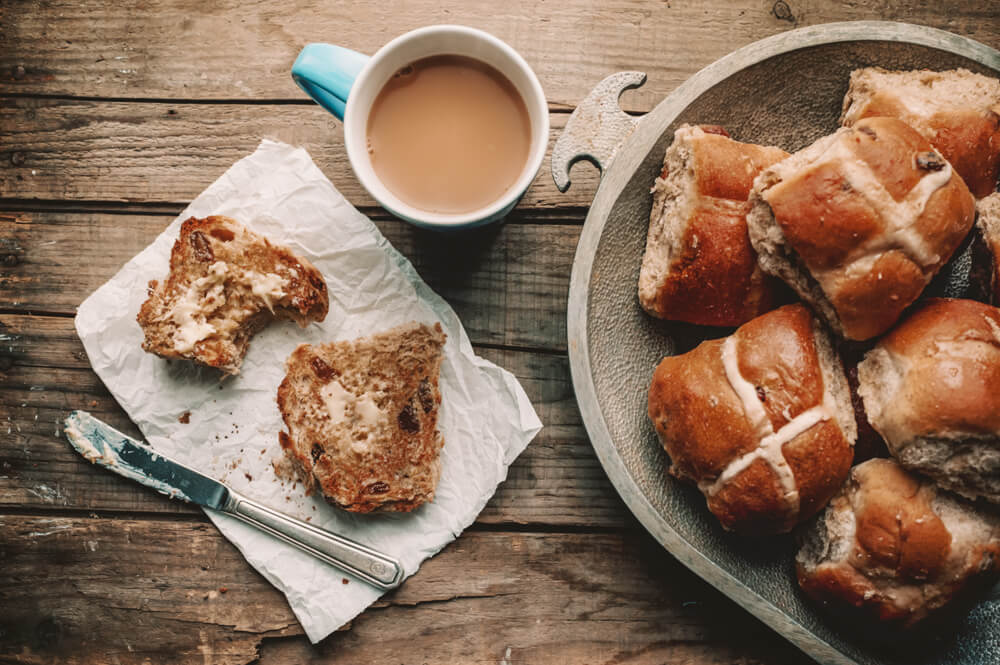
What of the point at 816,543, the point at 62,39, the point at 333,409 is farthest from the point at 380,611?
the point at 62,39

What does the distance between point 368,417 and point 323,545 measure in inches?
11.7

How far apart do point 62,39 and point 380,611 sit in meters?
1.53

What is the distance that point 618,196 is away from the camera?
129 cm

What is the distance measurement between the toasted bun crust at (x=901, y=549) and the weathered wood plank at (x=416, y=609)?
1.21 ft

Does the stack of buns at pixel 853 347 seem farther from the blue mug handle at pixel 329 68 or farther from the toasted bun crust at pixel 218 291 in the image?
the toasted bun crust at pixel 218 291

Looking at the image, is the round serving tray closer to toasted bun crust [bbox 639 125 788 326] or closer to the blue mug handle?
toasted bun crust [bbox 639 125 788 326]

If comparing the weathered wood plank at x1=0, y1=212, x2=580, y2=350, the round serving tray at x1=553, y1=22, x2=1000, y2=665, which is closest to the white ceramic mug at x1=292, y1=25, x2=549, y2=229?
the round serving tray at x1=553, y1=22, x2=1000, y2=665

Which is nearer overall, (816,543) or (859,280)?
(859,280)

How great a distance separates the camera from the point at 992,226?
1209 mm

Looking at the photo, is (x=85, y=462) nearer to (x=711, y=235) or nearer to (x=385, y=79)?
(x=385, y=79)

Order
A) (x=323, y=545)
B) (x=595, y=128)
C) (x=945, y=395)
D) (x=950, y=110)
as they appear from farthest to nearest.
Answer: (x=323, y=545)
(x=595, y=128)
(x=950, y=110)
(x=945, y=395)

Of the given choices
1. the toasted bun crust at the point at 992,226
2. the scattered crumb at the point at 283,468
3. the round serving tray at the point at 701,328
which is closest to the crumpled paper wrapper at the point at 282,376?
the scattered crumb at the point at 283,468

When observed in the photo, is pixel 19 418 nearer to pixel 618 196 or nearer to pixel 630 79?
pixel 618 196


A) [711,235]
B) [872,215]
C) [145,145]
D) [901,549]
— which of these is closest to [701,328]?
[711,235]
